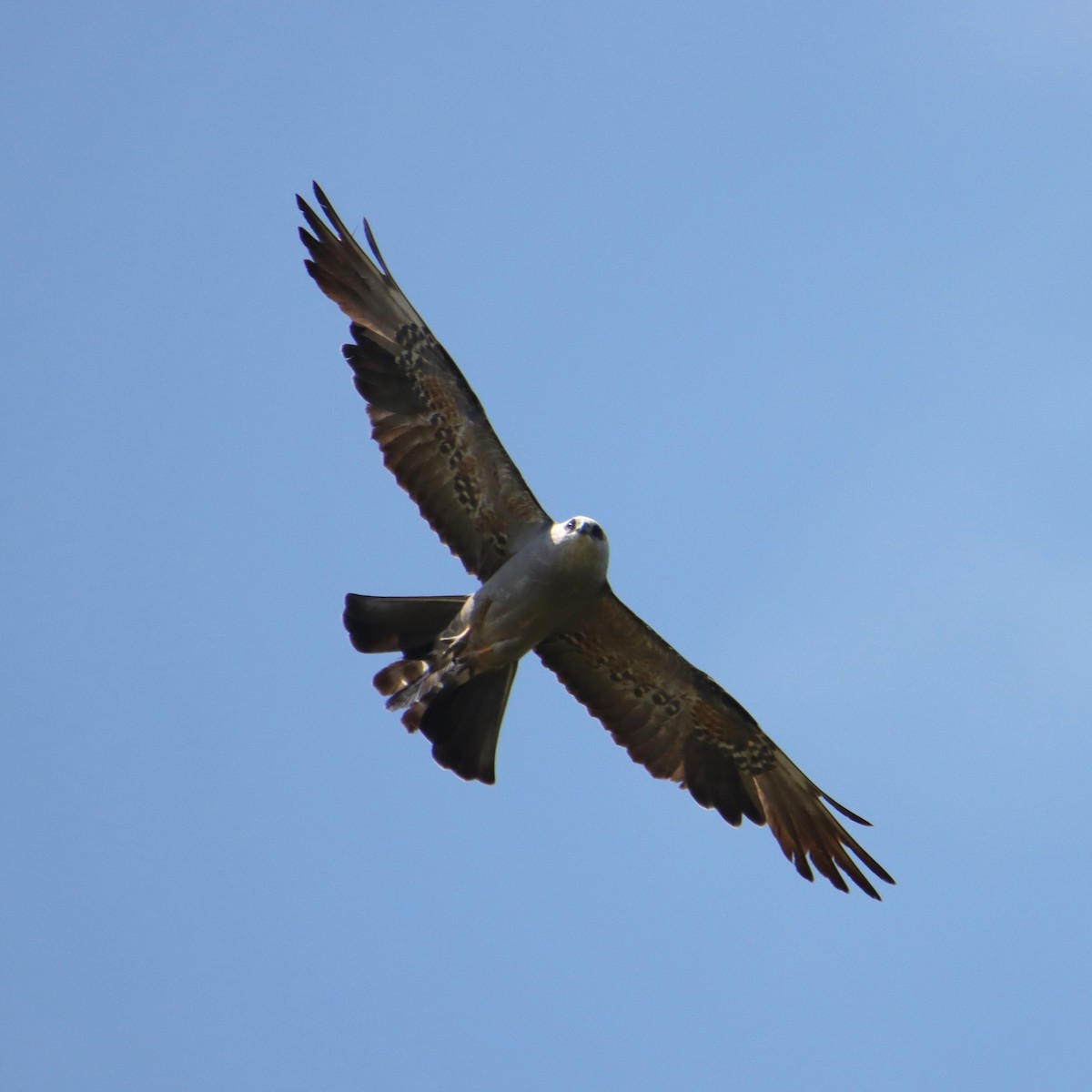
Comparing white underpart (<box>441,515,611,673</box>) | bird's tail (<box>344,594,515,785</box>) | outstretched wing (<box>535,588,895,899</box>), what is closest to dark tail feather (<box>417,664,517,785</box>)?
bird's tail (<box>344,594,515,785</box>)

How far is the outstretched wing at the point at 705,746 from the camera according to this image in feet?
43.6

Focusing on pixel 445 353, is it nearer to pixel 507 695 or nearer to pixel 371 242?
pixel 371 242

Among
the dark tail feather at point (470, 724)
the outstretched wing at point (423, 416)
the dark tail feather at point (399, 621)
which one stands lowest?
the dark tail feather at point (470, 724)

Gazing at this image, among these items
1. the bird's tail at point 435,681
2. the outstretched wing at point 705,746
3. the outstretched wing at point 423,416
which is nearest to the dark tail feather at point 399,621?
the bird's tail at point 435,681

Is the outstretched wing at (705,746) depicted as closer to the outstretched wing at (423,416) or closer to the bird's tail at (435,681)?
the bird's tail at (435,681)

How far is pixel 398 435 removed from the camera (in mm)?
12664

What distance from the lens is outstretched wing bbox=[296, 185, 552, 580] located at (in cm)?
1256

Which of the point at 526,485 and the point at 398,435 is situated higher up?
the point at 398,435

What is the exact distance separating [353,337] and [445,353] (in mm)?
727

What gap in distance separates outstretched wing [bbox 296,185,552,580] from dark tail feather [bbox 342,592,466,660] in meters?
0.42

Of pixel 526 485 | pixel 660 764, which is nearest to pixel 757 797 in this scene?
pixel 660 764

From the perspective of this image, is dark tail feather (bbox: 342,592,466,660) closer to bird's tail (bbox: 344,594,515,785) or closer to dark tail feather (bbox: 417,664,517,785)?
bird's tail (bbox: 344,594,515,785)

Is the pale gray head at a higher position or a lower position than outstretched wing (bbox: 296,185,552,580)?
lower

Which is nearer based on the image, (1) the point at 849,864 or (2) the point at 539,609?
(2) the point at 539,609
